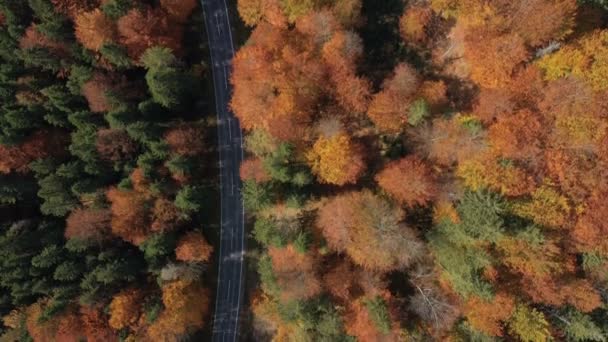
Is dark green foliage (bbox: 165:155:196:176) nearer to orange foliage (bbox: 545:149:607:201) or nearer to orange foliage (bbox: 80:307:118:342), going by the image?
orange foliage (bbox: 80:307:118:342)

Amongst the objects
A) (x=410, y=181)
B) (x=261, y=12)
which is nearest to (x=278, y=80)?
(x=261, y=12)

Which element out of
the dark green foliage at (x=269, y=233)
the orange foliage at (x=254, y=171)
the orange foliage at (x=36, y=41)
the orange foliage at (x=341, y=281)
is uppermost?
the orange foliage at (x=36, y=41)

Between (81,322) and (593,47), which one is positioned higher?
(593,47)

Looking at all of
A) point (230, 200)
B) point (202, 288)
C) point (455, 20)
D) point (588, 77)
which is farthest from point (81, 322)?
point (588, 77)

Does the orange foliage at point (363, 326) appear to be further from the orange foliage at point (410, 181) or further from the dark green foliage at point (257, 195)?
the dark green foliage at point (257, 195)

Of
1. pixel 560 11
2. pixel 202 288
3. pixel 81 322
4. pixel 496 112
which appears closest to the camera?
pixel 560 11

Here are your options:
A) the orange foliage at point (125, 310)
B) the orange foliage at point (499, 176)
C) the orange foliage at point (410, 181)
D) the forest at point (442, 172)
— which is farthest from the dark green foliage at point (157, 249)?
the orange foliage at point (499, 176)

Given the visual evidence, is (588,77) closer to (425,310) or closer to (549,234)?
(549,234)
